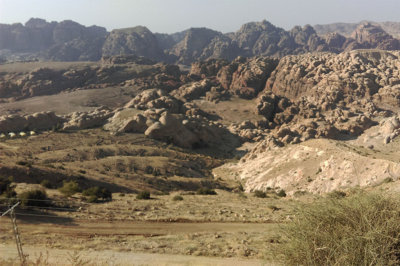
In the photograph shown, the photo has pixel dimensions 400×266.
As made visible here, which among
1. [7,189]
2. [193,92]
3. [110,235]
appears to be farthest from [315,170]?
[193,92]

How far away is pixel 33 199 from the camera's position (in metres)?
18.9

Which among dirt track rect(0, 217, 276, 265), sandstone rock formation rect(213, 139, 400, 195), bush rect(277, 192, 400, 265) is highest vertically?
bush rect(277, 192, 400, 265)

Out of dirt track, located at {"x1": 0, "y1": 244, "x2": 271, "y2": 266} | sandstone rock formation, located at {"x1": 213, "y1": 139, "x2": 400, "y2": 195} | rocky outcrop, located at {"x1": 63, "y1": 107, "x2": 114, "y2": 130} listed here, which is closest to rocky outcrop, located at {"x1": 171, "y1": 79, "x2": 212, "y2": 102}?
rocky outcrop, located at {"x1": 63, "y1": 107, "x2": 114, "y2": 130}

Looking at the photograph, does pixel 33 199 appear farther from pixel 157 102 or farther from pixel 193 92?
pixel 193 92

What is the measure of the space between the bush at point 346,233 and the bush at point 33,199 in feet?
56.0

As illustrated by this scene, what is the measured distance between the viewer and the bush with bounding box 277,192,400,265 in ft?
22.3

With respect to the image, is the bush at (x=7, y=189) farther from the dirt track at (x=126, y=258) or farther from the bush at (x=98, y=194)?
the dirt track at (x=126, y=258)

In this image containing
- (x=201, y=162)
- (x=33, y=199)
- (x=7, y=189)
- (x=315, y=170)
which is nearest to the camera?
(x=33, y=199)

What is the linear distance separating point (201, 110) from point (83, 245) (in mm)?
81982

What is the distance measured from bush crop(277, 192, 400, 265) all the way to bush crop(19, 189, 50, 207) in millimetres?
17055

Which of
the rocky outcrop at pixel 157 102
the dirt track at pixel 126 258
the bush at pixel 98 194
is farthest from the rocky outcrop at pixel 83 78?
the dirt track at pixel 126 258

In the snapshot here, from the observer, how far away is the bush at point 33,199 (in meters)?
18.9

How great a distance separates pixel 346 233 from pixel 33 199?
1876cm

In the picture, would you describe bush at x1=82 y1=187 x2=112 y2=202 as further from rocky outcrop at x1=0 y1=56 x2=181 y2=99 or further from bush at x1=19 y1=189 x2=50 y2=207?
rocky outcrop at x1=0 y1=56 x2=181 y2=99
